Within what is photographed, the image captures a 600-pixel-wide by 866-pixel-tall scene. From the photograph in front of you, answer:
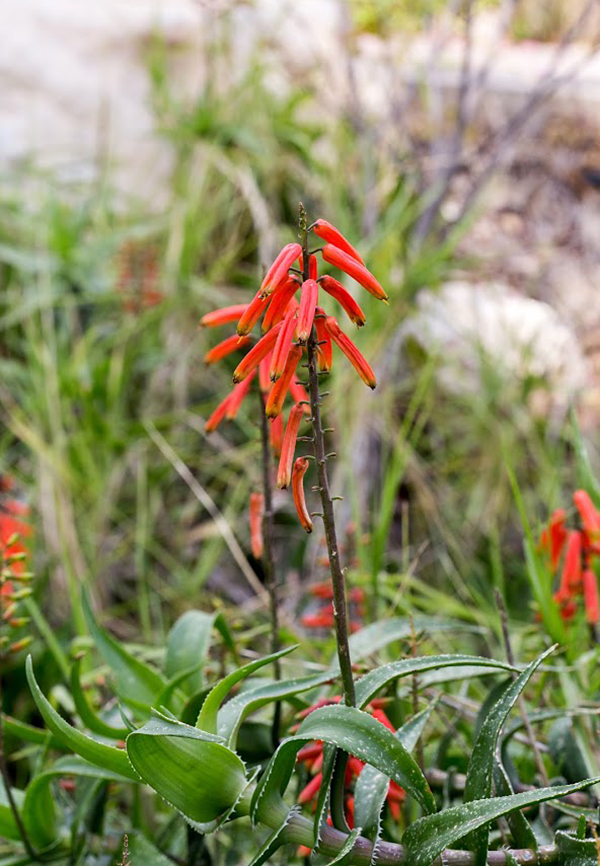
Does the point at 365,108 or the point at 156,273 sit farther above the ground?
the point at 365,108

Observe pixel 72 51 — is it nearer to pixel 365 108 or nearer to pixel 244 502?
pixel 365 108

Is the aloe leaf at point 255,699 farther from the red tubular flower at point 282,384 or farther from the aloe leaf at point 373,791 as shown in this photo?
the red tubular flower at point 282,384

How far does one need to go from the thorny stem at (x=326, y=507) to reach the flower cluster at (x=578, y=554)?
57 cm

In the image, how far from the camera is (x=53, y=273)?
3172 mm

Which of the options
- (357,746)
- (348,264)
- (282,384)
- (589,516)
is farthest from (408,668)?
(589,516)

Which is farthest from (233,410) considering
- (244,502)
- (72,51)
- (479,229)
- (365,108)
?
(72,51)

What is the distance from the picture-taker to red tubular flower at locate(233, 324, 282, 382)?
34.8 inches

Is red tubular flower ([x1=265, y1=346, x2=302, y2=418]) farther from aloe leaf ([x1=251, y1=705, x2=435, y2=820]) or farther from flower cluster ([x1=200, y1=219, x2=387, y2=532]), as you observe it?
aloe leaf ([x1=251, y1=705, x2=435, y2=820])

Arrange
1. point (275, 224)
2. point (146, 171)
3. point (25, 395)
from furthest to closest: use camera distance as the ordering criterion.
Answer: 1. point (146, 171)
2. point (275, 224)
3. point (25, 395)

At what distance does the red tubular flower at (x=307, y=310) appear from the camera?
818 millimetres

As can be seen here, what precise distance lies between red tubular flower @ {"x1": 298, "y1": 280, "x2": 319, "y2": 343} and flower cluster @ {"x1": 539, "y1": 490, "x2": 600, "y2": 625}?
0.67 metres

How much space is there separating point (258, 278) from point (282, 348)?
7.74 feet

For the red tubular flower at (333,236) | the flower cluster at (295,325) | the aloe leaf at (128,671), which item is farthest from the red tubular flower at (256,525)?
the red tubular flower at (333,236)

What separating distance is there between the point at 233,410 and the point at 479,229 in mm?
3170
